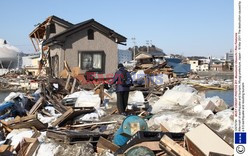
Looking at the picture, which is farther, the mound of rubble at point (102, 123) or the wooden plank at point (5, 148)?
the wooden plank at point (5, 148)

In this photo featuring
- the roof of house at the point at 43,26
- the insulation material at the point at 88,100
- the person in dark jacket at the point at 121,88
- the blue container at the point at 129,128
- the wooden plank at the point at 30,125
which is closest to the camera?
the blue container at the point at 129,128

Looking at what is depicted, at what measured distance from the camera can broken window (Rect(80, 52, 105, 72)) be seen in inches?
816

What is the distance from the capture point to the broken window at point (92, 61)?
816 inches

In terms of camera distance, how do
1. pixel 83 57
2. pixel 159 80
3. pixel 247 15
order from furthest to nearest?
1. pixel 83 57
2. pixel 159 80
3. pixel 247 15

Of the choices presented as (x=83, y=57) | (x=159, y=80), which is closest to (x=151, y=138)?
(x=159, y=80)

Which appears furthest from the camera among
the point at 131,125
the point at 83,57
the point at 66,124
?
the point at 83,57

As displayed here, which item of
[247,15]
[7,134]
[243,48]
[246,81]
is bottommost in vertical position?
[7,134]

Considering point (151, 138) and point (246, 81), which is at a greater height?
point (246, 81)

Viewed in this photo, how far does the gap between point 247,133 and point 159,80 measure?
15.9 metres

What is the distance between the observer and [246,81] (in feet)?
7.25

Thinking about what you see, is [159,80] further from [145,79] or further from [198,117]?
[198,117]

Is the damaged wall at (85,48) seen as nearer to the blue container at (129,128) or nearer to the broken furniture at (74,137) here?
the broken furniture at (74,137)

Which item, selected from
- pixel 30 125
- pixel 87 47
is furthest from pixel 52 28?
pixel 30 125

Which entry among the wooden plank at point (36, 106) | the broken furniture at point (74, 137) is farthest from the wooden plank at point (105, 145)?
the wooden plank at point (36, 106)
